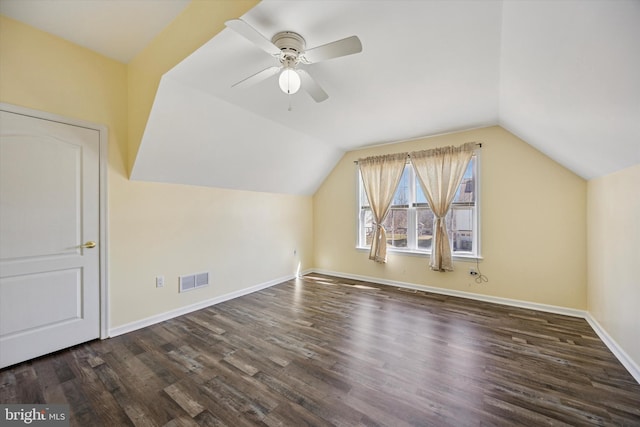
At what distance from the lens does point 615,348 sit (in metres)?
2.27

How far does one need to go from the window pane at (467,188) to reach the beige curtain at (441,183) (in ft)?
0.45

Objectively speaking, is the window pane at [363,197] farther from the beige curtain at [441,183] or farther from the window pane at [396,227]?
the beige curtain at [441,183]

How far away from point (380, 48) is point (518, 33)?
2.88 feet

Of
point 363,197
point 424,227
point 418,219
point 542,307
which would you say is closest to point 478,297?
point 542,307

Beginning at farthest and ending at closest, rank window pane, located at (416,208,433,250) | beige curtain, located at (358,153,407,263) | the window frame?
beige curtain, located at (358,153,407,263) < window pane, located at (416,208,433,250) < the window frame

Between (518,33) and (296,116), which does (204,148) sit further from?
(518,33)

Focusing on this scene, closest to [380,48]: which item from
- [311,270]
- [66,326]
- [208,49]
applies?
[208,49]

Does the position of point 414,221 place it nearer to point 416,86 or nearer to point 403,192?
point 403,192

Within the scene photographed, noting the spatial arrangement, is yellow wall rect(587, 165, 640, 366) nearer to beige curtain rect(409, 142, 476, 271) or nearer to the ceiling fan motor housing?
beige curtain rect(409, 142, 476, 271)

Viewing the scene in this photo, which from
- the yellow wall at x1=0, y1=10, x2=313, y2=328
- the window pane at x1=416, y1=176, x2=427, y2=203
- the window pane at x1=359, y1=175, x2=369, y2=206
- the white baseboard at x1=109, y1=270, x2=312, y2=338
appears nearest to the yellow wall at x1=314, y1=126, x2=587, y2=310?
the window pane at x1=416, y1=176, x2=427, y2=203

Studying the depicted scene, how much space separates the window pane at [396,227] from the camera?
4.41 meters

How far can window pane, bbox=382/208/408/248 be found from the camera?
4.41 metres

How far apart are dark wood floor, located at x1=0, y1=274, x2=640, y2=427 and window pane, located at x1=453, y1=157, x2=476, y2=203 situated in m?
1.65

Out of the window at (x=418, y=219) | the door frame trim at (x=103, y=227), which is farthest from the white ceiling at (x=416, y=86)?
the window at (x=418, y=219)
